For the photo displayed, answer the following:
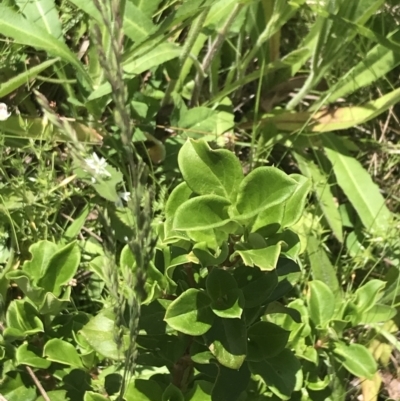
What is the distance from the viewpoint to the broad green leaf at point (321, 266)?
1.71 meters

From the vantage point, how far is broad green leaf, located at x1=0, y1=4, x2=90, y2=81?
1.42 meters

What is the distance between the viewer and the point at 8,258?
1495 mm

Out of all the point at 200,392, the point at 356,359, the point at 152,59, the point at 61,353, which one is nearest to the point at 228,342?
the point at 200,392

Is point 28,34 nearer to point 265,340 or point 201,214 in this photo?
point 201,214

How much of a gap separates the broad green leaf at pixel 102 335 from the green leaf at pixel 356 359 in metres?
0.59

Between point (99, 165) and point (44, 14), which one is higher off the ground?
point (44, 14)

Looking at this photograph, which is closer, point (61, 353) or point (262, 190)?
point (262, 190)

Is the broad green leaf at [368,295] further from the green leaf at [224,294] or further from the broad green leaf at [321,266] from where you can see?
the green leaf at [224,294]

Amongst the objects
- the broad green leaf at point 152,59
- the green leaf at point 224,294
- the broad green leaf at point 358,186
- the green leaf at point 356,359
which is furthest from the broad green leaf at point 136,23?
the green leaf at point 356,359

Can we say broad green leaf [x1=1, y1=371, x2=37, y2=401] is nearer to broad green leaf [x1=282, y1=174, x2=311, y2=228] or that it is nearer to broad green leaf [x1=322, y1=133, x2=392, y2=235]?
broad green leaf [x1=282, y1=174, x2=311, y2=228]

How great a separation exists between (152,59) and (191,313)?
0.81 meters

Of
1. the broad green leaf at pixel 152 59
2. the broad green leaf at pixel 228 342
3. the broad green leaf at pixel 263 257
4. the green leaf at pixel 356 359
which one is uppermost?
the broad green leaf at pixel 152 59

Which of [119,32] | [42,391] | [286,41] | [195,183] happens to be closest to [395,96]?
[286,41]

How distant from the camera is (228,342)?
3.29ft
